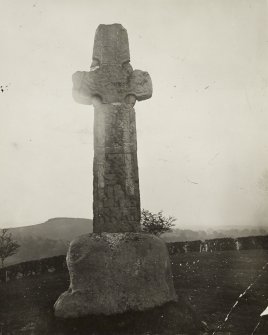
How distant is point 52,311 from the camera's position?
14.3 feet

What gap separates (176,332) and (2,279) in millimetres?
11122

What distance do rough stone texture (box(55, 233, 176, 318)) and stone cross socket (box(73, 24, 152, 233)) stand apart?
41cm

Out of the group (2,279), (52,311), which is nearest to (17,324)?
(52,311)

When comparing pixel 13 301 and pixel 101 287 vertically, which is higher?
pixel 101 287

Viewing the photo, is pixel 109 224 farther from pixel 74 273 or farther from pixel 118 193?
pixel 74 273

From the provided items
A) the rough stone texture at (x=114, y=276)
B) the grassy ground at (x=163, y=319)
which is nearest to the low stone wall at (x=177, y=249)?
the grassy ground at (x=163, y=319)

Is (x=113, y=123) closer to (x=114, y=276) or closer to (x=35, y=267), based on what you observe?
(x=114, y=276)

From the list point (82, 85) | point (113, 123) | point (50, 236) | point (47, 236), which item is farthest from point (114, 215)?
point (50, 236)

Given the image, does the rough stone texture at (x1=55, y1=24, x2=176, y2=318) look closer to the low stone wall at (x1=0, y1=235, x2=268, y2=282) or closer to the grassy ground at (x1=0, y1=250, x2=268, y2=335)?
the grassy ground at (x1=0, y1=250, x2=268, y2=335)

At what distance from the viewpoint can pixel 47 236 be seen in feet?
212

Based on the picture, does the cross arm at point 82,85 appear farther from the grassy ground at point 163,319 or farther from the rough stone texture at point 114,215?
the grassy ground at point 163,319

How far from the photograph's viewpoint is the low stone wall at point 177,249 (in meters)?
13.9

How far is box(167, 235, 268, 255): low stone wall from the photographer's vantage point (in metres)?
21.2

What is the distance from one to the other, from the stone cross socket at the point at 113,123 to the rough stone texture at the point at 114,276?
1.35 feet
